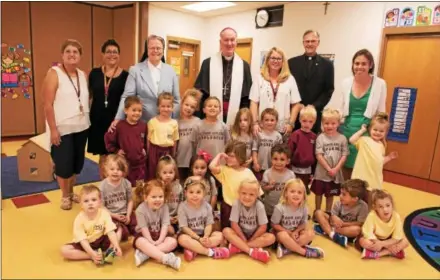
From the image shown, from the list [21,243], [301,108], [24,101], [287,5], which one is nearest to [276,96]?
[301,108]

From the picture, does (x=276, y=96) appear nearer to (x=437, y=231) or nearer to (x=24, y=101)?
(x=437, y=231)

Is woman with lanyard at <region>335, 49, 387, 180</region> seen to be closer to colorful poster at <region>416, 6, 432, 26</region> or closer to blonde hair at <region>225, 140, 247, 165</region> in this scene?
blonde hair at <region>225, 140, 247, 165</region>

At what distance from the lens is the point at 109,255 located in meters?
2.04

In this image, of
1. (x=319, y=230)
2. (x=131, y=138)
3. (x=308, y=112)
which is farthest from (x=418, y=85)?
(x=131, y=138)

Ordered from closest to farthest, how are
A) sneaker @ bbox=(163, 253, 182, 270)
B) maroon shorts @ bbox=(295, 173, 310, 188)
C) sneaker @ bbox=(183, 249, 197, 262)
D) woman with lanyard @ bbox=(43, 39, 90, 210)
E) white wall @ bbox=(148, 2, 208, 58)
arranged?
sneaker @ bbox=(163, 253, 182, 270) → sneaker @ bbox=(183, 249, 197, 262) → woman with lanyard @ bbox=(43, 39, 90, 210) → maroon shorts @ bbox=(295, 173, 310, 188) → white wall @ bbox=(148, 2, 208, 58)

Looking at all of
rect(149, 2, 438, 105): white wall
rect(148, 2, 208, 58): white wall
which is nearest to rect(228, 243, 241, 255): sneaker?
rect(149, 2, 438, 105): white wall

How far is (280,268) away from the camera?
2.12 m

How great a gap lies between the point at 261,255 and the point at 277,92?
1.31 meters

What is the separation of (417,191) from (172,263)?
10.3 feet

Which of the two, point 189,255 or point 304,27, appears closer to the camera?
point 189,255

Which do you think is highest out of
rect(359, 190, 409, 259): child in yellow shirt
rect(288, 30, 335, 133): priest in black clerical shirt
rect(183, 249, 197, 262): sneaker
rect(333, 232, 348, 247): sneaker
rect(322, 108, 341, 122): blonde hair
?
rect(288, 30, 335, 133): priest in black clerical shirt

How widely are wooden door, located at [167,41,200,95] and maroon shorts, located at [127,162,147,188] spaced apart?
436cm

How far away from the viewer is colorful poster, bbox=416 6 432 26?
13.2 feet

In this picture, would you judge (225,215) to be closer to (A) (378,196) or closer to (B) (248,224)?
(B) (248,224)
